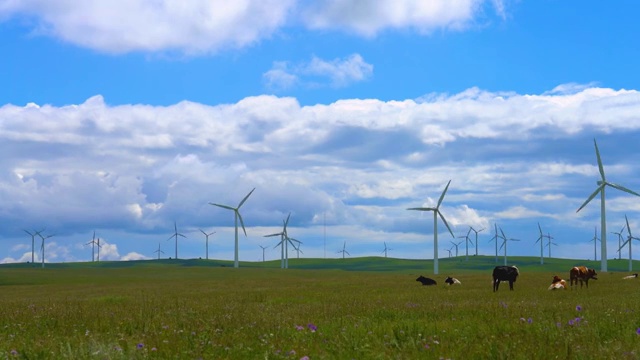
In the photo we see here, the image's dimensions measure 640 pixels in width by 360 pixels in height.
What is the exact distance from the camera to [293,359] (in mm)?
8969

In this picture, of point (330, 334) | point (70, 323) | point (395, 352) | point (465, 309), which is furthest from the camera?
point (465, 309)

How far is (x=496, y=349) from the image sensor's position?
944cm

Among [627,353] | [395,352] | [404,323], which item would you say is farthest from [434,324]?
[627,353]

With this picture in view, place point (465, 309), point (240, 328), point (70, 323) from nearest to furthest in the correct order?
point (240, 328) → point (70, 323) → point (465, 309)

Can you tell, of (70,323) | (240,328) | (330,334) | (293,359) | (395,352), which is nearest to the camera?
(293,359)

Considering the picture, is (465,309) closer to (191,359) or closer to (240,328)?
(240,328)

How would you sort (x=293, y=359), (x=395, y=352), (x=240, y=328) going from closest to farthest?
(x=293, y=359), (x=395, y=352), (x=240, y=328)

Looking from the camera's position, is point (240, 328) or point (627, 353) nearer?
point (627, 353)

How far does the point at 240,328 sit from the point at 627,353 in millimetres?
6862

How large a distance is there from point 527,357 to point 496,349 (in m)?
0.49

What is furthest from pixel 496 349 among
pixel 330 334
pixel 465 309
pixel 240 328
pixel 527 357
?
pixel 465 309

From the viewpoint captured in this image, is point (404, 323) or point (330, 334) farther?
point (404, 323)

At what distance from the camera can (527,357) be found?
9047mm

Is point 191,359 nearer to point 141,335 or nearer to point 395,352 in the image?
point 395,352
